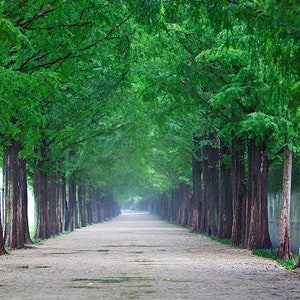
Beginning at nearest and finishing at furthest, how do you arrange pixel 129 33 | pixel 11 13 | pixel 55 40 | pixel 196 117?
pixel 11 13 → pixel 55 40 → pixel 129 33 → pixel 196 117

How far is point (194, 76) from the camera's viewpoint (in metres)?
24.1

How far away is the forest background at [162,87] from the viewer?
1355cm

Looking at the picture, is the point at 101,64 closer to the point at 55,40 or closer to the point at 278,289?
the point at 55,40

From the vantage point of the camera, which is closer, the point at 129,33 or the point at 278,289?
the point at 278,289

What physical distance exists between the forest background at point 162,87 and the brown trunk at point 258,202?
0.04 m

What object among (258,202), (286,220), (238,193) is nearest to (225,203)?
(238,193)

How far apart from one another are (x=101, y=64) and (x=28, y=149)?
17.1ft

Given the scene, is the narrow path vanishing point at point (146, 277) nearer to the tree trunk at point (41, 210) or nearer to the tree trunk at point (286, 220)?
the tree trunk at point (286, 220)

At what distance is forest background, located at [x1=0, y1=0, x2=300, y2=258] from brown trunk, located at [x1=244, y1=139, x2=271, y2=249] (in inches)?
1.5

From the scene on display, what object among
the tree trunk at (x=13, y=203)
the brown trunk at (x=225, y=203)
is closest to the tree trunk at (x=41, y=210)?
the tree trunk at (x=13, y=203)

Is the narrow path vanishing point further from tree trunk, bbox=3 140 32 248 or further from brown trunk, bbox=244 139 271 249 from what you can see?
tree trunk, bbox=3 140 32 248

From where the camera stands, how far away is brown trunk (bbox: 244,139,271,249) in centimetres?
2706

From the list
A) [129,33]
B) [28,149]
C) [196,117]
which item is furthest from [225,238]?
[129,33]

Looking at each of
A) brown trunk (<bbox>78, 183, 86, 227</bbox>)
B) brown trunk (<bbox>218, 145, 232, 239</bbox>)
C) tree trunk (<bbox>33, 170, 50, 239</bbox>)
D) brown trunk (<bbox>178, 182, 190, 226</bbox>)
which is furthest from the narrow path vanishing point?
brown trunk (<bbox>78, 183, 86, 227</bbox>)
